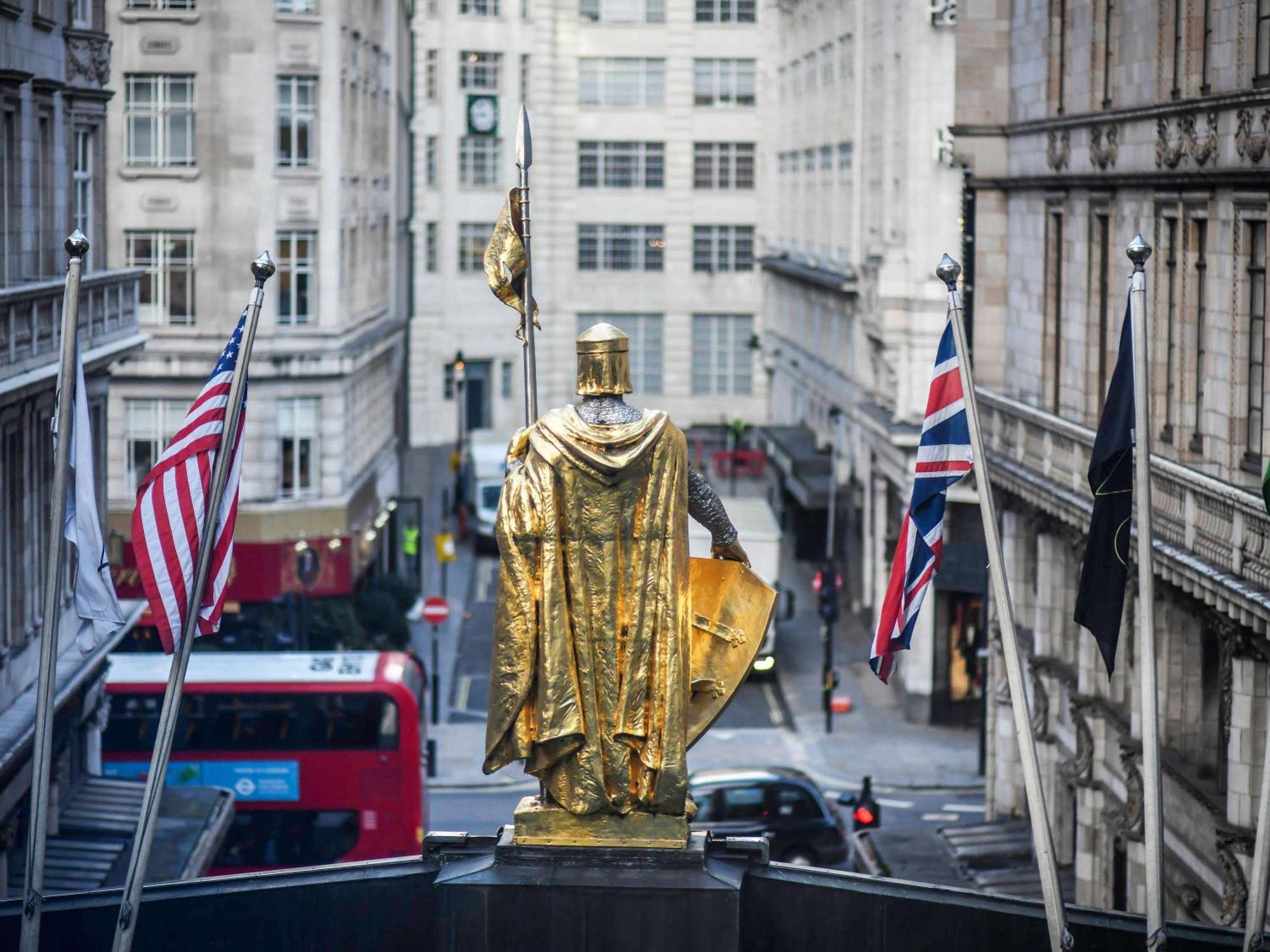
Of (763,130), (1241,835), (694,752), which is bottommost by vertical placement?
(694,752)

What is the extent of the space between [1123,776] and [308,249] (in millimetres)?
30187

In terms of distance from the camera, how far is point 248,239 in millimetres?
57562

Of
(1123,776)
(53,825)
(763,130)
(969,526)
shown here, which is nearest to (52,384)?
(53,825)

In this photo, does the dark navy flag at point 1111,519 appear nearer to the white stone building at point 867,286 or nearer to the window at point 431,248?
the white stone building at point 867,286

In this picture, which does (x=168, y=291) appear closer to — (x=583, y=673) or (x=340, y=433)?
(x=340, y=433)

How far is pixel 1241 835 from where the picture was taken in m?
27.3

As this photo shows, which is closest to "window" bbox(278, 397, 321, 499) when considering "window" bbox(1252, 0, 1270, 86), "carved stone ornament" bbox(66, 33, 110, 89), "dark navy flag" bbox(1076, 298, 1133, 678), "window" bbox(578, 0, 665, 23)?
"carved stone ornament" bbox(66, 33, 110, 89)

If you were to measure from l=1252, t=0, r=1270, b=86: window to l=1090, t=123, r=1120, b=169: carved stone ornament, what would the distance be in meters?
6.08

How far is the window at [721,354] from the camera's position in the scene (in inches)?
3939

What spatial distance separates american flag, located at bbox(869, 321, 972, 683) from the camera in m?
19.8

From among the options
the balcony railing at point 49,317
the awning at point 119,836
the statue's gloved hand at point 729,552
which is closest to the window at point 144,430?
the balcony railing at point 49,317

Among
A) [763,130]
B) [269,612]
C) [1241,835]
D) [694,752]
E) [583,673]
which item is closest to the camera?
[583,673]

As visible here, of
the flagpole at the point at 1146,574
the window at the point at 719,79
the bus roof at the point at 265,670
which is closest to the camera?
the flagpole at the point at 1146,574

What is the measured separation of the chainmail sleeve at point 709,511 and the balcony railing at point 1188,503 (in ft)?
20.1
